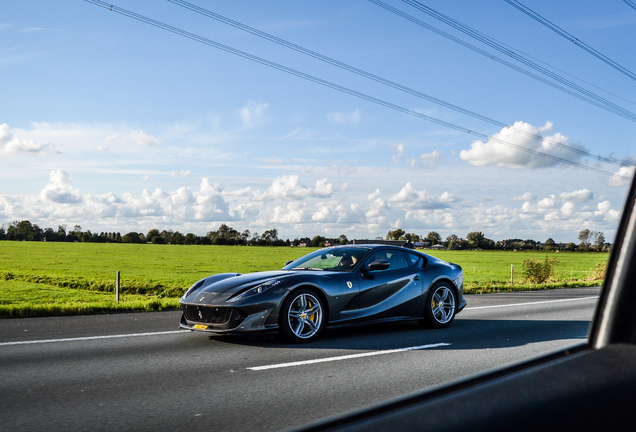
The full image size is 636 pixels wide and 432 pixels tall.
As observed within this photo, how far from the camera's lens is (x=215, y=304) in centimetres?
747

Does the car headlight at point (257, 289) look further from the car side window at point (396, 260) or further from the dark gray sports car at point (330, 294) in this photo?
the car side window at point (396, 260)

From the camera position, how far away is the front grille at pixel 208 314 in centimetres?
745

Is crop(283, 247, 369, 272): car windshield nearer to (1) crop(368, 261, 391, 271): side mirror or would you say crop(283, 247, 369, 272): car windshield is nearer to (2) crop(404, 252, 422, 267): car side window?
(1) crop(368, 261, 391, 271): side mirror

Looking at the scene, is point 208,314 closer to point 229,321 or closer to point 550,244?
point 229,321

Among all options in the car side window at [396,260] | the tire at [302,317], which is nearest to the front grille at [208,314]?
the tire at [302,317]

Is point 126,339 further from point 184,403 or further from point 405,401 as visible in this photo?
point 405,401

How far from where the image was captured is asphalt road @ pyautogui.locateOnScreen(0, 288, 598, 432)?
14.0ft

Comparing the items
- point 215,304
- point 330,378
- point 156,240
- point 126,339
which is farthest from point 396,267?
point 156,240

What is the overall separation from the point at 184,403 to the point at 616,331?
4005mm

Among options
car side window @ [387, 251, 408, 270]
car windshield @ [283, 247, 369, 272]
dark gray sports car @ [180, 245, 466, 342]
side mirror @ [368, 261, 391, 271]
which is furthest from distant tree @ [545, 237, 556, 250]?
car side window @ [387, 251, 408, 270]

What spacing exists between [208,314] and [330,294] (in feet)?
5.90

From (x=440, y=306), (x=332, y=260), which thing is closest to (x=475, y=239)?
(x=332, y=260)

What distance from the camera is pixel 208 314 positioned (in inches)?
300

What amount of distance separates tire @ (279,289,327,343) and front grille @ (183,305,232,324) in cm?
77
